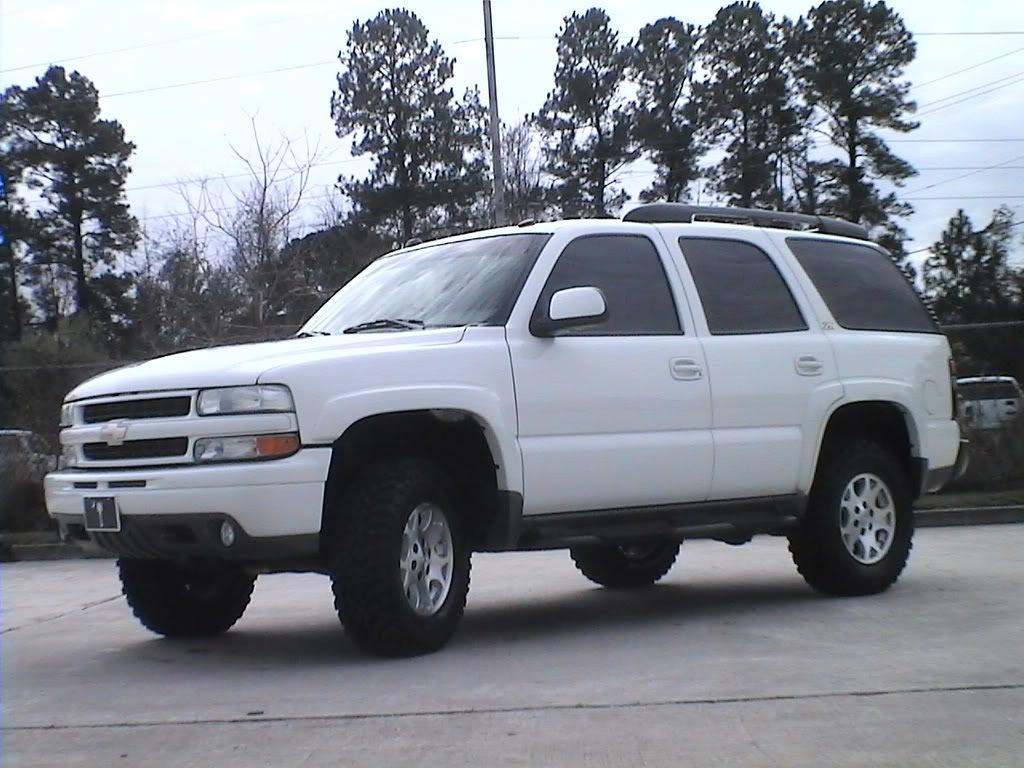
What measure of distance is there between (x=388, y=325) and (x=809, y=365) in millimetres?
2556

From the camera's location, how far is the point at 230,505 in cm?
601

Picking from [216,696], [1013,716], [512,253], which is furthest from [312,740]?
[512,253]

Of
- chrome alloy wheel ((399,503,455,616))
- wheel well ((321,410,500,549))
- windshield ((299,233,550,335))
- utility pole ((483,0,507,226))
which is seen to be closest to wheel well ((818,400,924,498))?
windshield ((299,233,550,335))

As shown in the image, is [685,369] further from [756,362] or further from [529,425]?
[529,425]

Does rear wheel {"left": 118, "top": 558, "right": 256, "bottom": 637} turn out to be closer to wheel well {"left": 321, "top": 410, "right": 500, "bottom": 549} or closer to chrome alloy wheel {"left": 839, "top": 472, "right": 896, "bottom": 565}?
wheel well {"left": 321, "top": 410, "right": 500, "bottom": 549}

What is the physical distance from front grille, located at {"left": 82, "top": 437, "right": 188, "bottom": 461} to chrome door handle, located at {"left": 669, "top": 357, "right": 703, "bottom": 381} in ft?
8.69

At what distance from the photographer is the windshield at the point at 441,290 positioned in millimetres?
7109

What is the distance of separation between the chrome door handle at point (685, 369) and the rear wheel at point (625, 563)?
191 cm

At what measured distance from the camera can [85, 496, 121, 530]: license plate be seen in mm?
6270

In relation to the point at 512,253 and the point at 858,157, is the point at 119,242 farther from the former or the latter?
the point at 512,253

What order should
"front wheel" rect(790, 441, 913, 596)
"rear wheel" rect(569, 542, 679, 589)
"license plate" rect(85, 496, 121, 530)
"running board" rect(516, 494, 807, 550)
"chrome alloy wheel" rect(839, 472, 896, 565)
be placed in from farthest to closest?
1. "rear wheel" rect(569, 542, 679, 589)
2. "chrome alloy wheel" rect(839, 472, 896, 565)
3. "front wheel" rect(790, 441, 913, 596)
4. "running board" rect(516, 494, 807, 550)
5. "license plate" rect(85, 496, 121, 530)

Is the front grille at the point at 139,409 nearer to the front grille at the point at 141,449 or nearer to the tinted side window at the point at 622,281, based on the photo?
the front grille at the point at 141,449

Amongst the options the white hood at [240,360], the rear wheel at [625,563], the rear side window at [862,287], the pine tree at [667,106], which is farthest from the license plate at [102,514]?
the pine tree at [667,106]

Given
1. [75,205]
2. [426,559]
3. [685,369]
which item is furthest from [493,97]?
[426,559]
